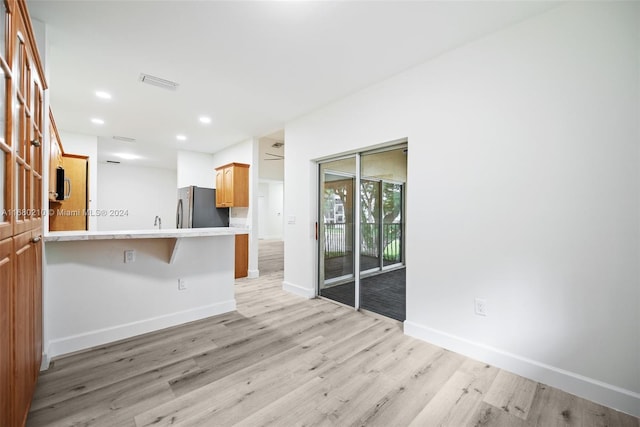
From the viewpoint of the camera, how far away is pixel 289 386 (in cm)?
187

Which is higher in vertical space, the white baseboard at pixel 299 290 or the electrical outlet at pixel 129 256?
the electrical outlet at pixel 129 256

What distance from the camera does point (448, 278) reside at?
243cm

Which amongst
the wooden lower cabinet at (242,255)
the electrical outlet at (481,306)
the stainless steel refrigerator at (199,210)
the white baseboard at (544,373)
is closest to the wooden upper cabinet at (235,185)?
the stainless steel refrigerator at (199,210)

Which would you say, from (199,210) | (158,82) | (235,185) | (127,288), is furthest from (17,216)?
(199,210)

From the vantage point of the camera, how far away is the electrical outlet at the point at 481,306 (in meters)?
2.21

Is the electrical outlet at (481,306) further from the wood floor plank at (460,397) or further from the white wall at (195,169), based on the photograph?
the white wall at (195,169)

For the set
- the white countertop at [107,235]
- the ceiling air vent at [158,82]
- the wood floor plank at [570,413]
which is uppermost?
the ceiling air vent at [158,82]

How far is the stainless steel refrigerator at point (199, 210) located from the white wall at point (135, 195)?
355 centimetres

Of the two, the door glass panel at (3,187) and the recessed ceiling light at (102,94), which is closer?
the door glass panel at (3,187)

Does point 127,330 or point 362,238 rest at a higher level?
point 362,238

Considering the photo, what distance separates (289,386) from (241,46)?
9.00 feet

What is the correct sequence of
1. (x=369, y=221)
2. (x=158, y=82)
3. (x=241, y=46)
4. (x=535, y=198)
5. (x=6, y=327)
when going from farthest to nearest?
(x=369, y=221), (x=158, y=82), (x=241, y=46), (x=535, y=198), (x=6, y=327)

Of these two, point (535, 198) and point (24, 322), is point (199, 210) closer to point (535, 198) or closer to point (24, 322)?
point (24, 322)

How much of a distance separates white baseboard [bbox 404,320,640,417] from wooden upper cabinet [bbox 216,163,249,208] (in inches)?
151
